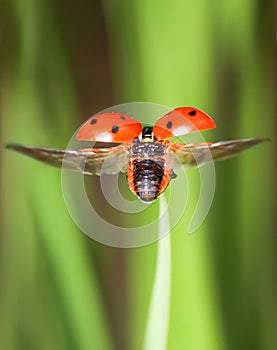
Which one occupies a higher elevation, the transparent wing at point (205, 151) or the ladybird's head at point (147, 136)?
the ladybird's head at point (147, 136)

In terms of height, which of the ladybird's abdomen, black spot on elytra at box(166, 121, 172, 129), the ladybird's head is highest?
black spot on elytra at box(166, 121, 172, 129)

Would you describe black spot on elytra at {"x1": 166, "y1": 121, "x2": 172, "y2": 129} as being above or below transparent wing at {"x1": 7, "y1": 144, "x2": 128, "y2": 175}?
above

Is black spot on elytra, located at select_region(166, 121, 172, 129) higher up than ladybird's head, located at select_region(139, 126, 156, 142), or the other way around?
black spot on elytra, located at select_region(166, 121, 172, 129)

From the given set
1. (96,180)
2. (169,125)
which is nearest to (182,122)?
(169,125)

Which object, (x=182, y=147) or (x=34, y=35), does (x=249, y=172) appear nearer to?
(x=182, y=147)

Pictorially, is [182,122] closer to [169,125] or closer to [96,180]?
[169,125]

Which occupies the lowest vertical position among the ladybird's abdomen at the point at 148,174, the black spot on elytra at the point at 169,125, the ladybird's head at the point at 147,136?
the ladybird's abdomen at the point at 148,174
